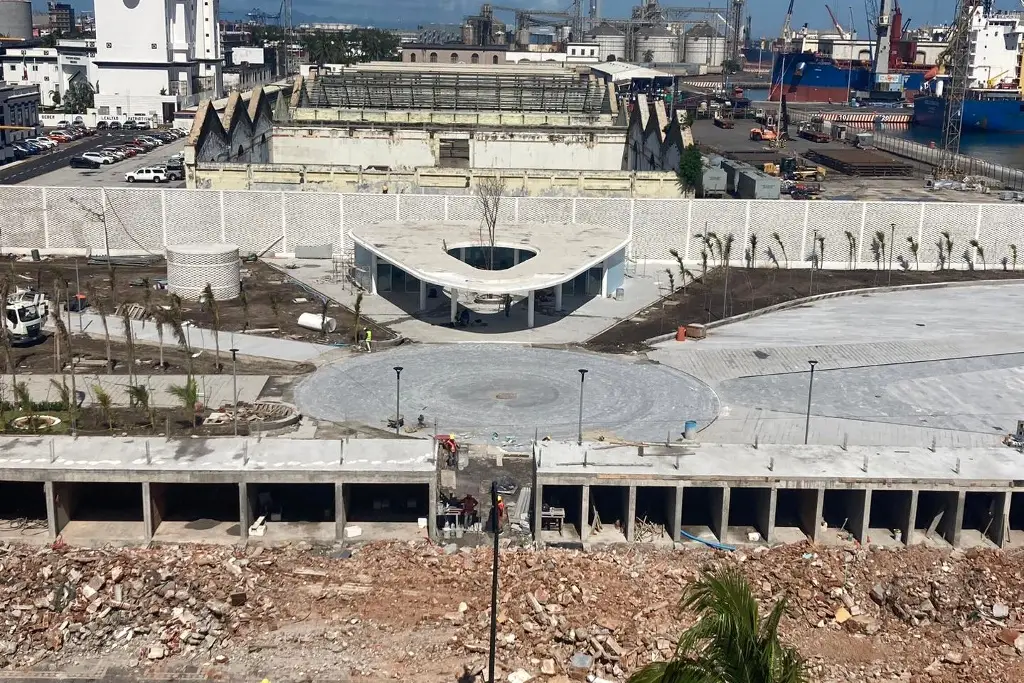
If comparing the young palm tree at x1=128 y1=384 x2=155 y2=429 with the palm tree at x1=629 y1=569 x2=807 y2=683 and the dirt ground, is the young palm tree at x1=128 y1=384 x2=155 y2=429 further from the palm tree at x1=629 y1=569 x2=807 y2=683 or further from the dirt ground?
the palm tree at x1=629 y1=569 x2=807 y2=683

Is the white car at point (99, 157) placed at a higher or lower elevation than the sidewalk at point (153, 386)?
higher

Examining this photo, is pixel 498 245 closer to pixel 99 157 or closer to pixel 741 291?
pixel 741 291

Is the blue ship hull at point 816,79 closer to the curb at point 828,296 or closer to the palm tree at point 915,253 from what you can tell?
the palm tree at point 915,253

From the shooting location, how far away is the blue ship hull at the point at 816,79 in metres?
172

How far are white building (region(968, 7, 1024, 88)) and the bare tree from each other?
102 meters

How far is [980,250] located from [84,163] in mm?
54526

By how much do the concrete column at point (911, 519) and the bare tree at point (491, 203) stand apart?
2115cm

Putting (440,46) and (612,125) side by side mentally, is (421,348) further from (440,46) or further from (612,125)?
(440,46)

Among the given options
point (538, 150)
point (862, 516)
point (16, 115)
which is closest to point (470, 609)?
point (862, 516)

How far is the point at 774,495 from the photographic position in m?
25.9

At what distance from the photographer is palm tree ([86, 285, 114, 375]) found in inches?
1326

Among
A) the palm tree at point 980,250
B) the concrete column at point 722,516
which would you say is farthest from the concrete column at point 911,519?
the palm tree at point 980,250

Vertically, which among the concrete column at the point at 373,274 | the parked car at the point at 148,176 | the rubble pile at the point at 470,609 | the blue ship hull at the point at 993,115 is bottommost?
the rubble pile at the point at 470,609

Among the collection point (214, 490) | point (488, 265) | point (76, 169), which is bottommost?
point (214, 490)
